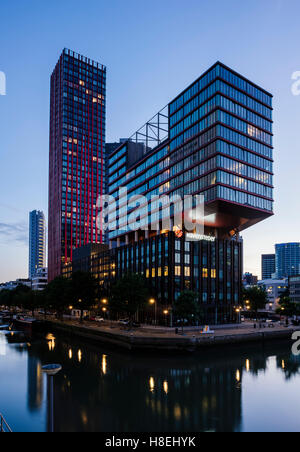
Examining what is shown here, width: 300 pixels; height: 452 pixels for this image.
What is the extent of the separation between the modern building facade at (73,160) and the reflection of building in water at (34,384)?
421ft

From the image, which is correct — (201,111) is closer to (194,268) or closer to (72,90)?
(194,268)

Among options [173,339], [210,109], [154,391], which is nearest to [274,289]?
[210,109]

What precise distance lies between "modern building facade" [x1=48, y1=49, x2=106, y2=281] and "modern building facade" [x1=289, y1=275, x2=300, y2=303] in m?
106

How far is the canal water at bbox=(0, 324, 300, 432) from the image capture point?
85.7 feet

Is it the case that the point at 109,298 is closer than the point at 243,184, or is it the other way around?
the point at 243,184

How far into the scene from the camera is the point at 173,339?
53281 mm

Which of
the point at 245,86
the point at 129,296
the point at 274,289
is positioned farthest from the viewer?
the point at 274,289

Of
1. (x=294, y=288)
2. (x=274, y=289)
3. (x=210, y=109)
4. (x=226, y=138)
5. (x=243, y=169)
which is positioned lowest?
(x=274, y=289)

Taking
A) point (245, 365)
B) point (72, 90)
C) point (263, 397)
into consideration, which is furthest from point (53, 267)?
point (263, 397)

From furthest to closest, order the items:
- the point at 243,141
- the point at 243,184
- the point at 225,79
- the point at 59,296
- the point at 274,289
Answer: the point at 274,289 → the point at 59,296 → the point at 243,141 → the point at 243,184 → the point at 225,79

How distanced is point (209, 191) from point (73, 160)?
123 meters

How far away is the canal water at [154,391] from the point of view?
85.7 ft

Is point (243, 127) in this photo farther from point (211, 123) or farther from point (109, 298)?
point (109, 298)

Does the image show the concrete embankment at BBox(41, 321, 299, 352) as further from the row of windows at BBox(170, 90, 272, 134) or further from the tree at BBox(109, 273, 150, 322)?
the row of windows at BBox(170, 90, 272, 134)
